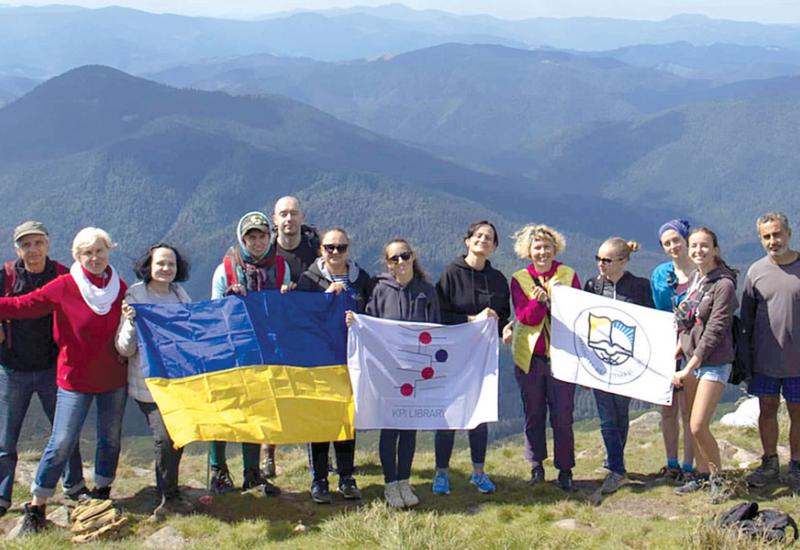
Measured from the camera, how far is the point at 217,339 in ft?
29.5

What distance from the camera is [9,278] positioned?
8648 mm

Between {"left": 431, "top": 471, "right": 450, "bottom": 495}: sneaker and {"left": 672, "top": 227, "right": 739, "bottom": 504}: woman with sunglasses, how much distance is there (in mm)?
2870

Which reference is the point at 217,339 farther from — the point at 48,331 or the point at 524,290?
the point at 524,290

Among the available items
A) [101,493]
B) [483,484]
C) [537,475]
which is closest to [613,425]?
[537,475]

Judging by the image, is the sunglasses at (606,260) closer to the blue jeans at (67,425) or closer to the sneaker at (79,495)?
the blue jeans at (67,425)

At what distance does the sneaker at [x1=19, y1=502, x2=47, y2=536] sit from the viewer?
8.27 metres

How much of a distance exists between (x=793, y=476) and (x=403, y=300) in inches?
193

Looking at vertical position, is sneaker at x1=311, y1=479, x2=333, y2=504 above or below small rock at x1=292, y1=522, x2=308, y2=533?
above

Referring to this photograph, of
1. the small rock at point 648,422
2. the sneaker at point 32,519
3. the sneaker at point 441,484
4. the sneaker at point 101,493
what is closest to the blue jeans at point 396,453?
the sneaker at point 441,484

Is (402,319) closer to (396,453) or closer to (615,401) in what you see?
(396,453)

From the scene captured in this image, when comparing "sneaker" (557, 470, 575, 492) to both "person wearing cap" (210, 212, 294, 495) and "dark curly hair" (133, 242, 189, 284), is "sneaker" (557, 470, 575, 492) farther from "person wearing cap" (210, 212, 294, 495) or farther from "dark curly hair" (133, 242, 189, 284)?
"dark curly hair" (133, 242, 189, 284)

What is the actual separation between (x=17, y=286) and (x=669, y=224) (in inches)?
285

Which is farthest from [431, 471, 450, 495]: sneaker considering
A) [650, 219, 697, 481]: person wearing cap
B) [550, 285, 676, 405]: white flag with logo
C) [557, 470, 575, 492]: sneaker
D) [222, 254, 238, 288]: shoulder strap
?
[222, 254, 238, 288]: shoulder strap

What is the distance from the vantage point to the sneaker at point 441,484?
955cm
